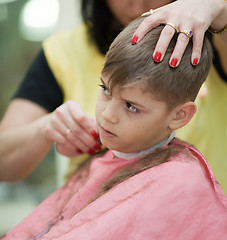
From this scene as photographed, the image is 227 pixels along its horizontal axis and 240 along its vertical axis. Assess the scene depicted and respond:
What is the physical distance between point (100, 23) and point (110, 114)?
0.59 metres

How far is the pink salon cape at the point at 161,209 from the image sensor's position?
65cm

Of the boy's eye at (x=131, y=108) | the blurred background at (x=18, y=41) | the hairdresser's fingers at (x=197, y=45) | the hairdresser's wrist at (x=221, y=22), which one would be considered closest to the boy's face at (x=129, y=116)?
the boy's eye at (x=131, y=108)

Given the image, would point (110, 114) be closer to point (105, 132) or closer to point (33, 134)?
point (105, 132)

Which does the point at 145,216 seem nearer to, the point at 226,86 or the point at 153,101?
the point at 153,101

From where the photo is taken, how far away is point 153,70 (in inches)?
27.4

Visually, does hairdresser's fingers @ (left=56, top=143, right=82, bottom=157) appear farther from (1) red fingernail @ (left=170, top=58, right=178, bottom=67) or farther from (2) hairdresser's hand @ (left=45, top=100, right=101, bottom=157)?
(1) red fingernail @ (left=170, top=58, right=178, bottom=67)

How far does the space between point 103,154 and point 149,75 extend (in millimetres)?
373

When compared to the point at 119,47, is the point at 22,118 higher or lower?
lower

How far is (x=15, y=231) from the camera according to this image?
92 cm

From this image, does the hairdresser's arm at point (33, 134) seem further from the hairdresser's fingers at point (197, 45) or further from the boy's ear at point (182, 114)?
the hairdresser's fingers at point (197, 45)

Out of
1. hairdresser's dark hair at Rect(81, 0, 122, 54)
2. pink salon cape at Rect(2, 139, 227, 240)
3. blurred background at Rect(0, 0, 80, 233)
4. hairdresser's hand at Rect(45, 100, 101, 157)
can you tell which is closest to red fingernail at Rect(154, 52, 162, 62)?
pink salon cape at Rect(2, 139, 227, 240)

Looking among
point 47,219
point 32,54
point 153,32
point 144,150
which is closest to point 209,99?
point 144,150

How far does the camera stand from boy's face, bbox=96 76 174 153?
72cm

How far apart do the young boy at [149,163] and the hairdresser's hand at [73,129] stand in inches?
5.8
